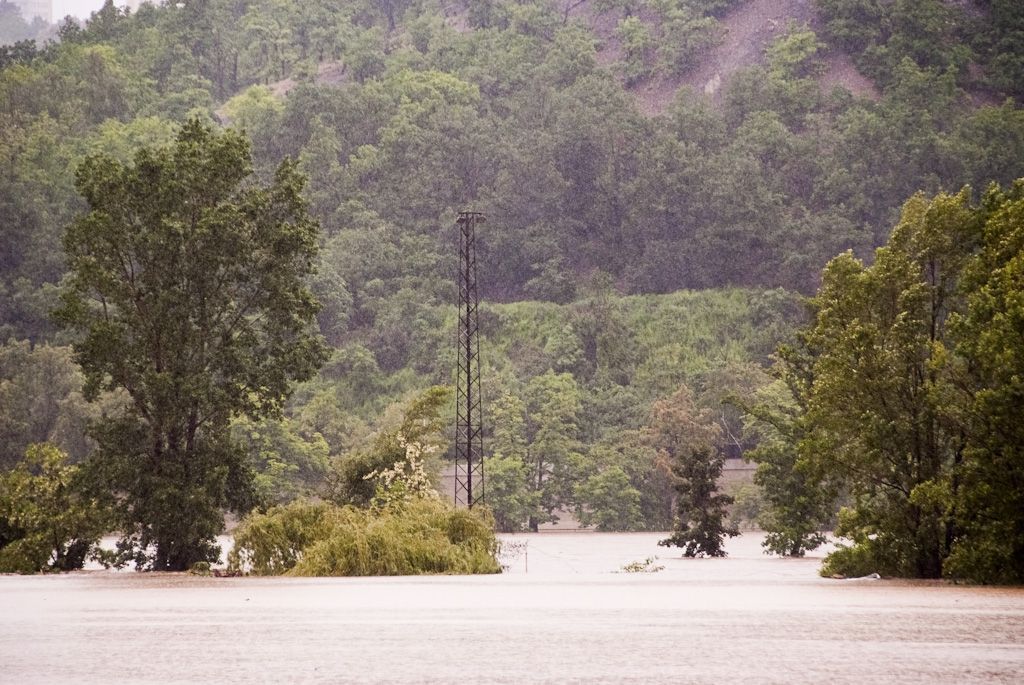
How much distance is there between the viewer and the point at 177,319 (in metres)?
35.2

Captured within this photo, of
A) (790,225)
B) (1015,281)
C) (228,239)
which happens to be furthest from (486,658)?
(790,225)

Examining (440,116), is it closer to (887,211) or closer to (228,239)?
(887,211)

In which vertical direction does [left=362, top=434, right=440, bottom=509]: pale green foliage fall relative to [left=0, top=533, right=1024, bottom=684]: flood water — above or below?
above

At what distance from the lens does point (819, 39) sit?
519 feet

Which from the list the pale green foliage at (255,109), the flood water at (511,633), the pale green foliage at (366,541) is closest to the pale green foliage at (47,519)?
the pale green foliage at (366,541)

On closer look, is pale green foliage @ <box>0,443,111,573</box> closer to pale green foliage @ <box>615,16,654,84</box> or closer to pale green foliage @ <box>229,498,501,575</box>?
pale green foliage @ <box>229,498,501,575</box>

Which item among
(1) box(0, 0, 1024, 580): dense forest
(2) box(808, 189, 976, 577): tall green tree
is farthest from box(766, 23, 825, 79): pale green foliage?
(2) box(808, 189, 976, 577): tall green tree

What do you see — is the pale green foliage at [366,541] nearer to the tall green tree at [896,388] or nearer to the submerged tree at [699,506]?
the tall green tree at [896,388]

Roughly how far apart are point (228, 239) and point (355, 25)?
15596 cm

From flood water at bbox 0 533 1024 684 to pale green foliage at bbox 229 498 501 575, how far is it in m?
3.13

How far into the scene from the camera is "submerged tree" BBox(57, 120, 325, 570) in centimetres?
3466

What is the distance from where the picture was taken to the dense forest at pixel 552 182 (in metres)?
90.2

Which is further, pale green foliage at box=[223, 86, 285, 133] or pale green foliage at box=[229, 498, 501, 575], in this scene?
pale green foliage at box=[223, 86, 285, 133]

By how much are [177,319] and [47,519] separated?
16.4 ft
